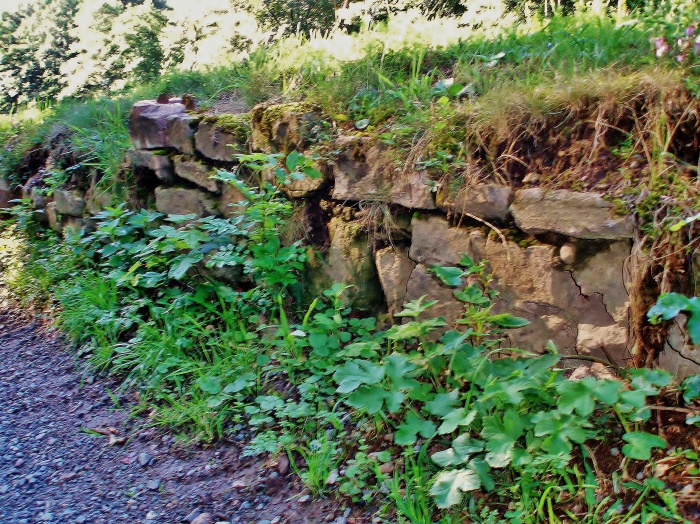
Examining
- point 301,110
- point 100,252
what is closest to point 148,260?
point 100,252

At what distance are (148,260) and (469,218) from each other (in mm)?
1920

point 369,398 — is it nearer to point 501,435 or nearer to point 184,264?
point 501,435

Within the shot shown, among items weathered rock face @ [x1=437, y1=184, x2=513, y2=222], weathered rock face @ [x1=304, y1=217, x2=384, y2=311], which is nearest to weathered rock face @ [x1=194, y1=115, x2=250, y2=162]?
weathered rock face @ [x1=304, y1=217, x2=384, y2=311]

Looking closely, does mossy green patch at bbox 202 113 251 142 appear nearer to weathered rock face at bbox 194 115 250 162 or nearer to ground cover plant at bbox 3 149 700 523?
weathered rock face at bbox 194 115 250 162

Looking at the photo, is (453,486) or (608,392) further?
(453,486)

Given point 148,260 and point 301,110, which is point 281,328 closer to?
point 148,260

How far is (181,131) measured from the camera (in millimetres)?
4051

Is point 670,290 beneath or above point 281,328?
above

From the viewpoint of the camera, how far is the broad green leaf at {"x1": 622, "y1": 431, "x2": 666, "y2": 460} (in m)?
1.98

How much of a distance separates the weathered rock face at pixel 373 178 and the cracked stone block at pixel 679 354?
1132 millimetres

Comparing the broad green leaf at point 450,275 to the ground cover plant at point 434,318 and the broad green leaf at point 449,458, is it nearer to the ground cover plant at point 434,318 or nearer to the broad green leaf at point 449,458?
the ground cover plant at point 434,318

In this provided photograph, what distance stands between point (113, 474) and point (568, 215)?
2.27 meters

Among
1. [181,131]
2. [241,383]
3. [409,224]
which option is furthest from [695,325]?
[181,131]

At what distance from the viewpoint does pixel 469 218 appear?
111 inches
